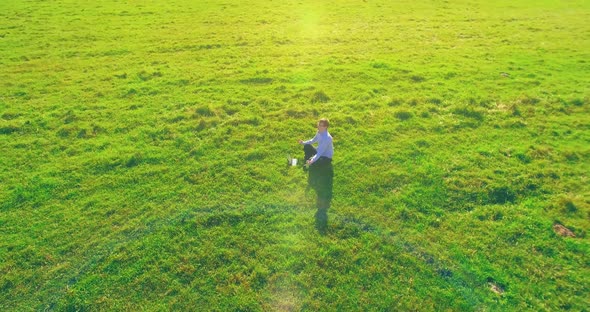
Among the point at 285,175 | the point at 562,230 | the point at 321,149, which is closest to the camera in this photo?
the point at 562,230

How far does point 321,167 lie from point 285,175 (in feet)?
4.52

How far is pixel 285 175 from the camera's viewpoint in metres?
13.8

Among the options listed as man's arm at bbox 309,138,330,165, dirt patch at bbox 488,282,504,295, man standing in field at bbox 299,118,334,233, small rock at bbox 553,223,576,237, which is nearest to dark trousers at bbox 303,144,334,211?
man standing in field at bbox 299,118,334,233

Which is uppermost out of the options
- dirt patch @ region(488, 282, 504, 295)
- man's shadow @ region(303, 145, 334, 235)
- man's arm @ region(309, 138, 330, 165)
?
man's arm @ region(309, 138, 330, 165)

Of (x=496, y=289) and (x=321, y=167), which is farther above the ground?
(x=321, y=167)

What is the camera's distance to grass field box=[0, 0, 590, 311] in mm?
10078

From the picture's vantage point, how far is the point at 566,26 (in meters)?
31.9

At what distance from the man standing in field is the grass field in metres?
0.37

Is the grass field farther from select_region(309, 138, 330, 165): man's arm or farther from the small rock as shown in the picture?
select_region(309, 138, 330, 165): man's arm

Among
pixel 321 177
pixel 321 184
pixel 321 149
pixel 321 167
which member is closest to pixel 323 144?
pixel 321 149

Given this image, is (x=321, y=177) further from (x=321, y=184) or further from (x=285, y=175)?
(x=285, y=175)

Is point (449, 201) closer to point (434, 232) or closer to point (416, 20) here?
point (434, 232)

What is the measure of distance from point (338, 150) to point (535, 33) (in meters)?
24.8

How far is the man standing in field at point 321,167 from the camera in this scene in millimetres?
12422
